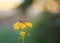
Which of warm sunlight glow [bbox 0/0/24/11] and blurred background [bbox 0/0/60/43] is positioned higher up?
warm sunlight glow [bbox 0/0/24/11]

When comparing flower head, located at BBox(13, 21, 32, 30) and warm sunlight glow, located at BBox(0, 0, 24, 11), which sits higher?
warm sunlight glow, located at BBox(0, 0, 24, 11)

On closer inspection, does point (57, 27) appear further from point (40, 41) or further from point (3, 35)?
point (3, 35)

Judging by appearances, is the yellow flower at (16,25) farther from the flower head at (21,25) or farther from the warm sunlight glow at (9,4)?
the warm sunlight glow at (9,4)

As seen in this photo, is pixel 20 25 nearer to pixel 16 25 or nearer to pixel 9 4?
pixel 16 25

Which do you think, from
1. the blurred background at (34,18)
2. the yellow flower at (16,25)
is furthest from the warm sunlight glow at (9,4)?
the yellow flower at (16,25)

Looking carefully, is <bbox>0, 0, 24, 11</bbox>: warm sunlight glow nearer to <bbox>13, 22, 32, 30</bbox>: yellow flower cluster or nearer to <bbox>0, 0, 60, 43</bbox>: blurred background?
<bbox>0, 0, 60, 43</bbox>: blurred background

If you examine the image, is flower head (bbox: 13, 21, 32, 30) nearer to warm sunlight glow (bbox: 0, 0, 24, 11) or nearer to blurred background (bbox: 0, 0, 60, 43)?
blurred background (bbox: 0, 0, 60, 43)

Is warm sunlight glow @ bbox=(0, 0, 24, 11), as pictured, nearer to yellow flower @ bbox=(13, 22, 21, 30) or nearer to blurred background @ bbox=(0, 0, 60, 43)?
blurred background @ bbox=(0, 0, 60, 43)

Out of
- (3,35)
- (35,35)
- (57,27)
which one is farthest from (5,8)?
(57,27)

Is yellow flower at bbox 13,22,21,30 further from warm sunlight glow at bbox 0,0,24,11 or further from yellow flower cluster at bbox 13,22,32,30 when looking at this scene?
warm sunlight glow at bbox 0,0,24,11

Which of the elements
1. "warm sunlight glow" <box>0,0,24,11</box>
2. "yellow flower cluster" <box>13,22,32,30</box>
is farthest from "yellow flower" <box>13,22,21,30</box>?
"warm sunlight glow" <box>0,0,24,11</box>
